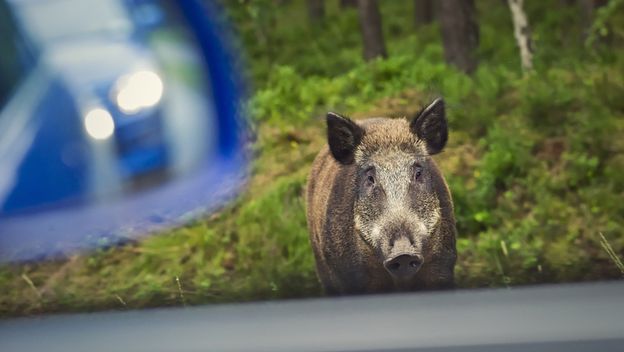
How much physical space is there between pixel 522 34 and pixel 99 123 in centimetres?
702

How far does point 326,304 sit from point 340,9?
11.0m

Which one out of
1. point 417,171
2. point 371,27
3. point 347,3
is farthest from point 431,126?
point 347,3

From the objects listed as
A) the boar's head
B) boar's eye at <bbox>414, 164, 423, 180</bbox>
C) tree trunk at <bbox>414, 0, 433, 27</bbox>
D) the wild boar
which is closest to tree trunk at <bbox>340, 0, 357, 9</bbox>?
tree trunk at <bbox>414, 0, 433, 27</bbox>

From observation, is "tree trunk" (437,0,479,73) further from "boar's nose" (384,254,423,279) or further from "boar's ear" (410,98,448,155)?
"boar's nose" (384,254,423,279)

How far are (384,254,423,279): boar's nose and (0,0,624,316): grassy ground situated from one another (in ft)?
2.53

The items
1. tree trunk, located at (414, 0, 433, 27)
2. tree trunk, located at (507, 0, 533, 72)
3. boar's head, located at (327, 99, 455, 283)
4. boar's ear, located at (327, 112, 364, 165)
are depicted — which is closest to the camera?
A: boar's head, located at (327, 99, 455, 283)

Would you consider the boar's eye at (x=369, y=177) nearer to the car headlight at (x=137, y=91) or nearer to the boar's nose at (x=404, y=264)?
the boar's nose at (x=404, y=264)

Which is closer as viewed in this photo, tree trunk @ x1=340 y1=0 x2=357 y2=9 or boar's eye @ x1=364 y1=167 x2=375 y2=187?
boar's eye @ x1=364 y1=167 x2=375 y2=187

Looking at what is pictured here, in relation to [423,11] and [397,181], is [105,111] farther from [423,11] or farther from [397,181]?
[423,11]

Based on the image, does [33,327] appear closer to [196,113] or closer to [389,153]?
[196,113]

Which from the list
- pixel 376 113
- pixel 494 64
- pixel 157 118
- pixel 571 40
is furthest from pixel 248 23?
pixel 157 118

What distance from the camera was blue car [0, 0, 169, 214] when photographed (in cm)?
457

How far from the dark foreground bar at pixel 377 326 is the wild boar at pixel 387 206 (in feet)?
0.81

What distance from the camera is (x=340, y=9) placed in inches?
611
